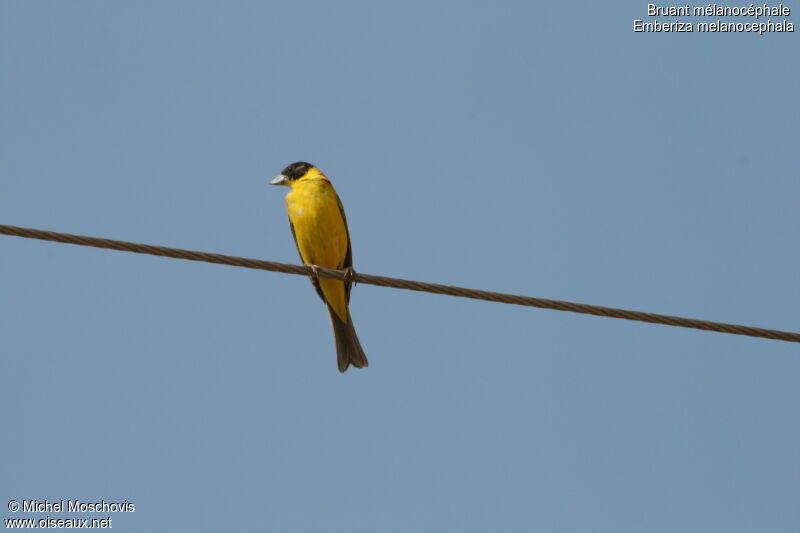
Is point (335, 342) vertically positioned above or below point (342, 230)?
below

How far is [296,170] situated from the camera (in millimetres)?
8555

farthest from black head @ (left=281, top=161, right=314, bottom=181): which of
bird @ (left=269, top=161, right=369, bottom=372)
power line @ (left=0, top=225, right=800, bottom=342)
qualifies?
power line @ (left=0, top=225, right=800, bottom=342)

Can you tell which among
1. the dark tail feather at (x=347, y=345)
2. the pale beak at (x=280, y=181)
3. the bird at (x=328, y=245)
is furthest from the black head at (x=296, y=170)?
the dark tail feather at (x=347, y=345)

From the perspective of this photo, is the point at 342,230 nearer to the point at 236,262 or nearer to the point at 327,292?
the point at 327,292

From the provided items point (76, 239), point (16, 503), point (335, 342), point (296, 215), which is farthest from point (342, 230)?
point (76, 239)

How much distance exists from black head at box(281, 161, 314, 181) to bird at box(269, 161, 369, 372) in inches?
15.6

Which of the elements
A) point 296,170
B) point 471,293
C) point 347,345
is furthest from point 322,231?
point 471,293

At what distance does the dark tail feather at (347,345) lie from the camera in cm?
784

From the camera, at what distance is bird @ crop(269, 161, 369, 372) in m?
7.78

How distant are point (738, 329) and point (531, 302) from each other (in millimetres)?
914

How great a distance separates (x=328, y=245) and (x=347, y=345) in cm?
78

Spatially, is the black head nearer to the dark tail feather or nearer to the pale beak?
the pale beak

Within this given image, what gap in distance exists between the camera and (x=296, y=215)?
7898 millimetres

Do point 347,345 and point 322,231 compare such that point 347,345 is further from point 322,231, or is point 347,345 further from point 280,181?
point 280,181
